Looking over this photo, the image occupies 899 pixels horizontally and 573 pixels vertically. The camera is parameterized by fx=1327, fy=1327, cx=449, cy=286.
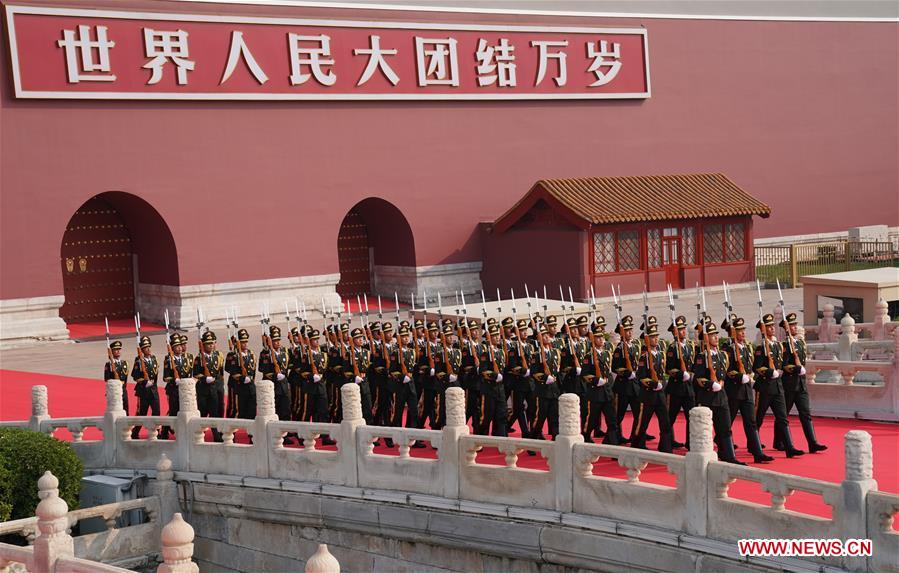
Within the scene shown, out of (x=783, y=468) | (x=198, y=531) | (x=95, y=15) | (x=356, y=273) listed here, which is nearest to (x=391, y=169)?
(x=356, y=273)

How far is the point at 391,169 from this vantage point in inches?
1028

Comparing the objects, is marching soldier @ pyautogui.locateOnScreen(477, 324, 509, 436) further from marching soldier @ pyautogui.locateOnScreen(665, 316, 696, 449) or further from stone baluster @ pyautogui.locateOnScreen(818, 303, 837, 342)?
stone baluster @ pyautogui.locateOnScreen(818, 303, 837, 342)

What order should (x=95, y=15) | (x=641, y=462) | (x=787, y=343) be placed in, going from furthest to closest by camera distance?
(x=95, y=15)
(x=787, y=343)
(x=641, y=462)

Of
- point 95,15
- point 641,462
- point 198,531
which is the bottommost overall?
point 198,531

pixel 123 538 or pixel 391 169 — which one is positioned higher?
pixel 391 169

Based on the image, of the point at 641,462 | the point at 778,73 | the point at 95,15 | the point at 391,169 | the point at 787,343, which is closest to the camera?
the point at 641,462

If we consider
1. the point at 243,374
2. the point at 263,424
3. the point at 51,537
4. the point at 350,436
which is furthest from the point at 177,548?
the point at 243,374

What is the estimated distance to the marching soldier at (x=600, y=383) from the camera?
1249 cm

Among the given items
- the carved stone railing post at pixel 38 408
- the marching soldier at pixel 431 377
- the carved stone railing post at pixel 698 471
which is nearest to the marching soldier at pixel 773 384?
the carved stone railing post at pixel 698 471

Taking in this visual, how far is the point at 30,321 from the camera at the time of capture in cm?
2242

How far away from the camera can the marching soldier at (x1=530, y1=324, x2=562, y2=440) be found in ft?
42.2

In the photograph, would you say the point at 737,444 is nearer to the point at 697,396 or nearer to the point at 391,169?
the point at 697,396

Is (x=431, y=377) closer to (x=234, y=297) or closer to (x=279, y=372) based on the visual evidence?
(x=279, y=372)

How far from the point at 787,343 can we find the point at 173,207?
14.1 metres
